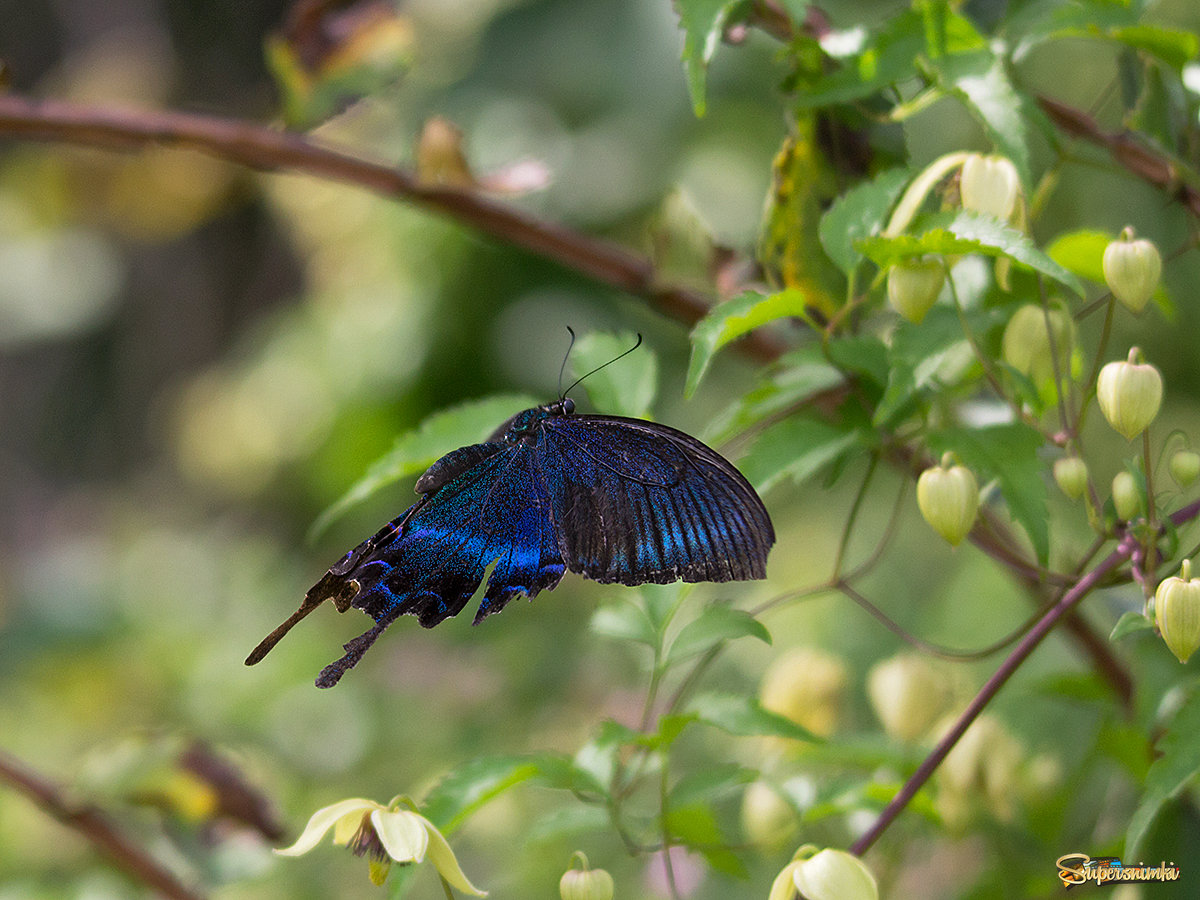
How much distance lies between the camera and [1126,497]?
1.29 feet

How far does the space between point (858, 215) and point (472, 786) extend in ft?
0.94

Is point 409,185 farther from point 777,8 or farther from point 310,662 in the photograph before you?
point 310,662

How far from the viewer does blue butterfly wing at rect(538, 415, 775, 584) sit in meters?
0.38

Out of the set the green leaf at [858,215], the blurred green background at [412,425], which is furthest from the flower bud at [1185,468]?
the blurred green background at [412,425]

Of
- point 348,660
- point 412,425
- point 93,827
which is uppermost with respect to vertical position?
point 348,660

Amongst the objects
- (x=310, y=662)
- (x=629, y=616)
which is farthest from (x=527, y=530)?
(x=310, y=662)

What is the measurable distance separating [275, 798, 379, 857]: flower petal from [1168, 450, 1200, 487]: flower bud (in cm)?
34

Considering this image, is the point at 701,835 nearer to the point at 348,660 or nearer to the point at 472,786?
the point at 472,786

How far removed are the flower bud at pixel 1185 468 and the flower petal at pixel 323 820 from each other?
34 cm

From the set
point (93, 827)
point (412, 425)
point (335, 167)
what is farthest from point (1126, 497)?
point (412, 425)

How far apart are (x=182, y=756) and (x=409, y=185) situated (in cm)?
36

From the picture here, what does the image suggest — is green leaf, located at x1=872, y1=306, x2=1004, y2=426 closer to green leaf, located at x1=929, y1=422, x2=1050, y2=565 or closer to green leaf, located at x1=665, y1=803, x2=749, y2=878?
green leaf, located at x1=929, y1=422, x2=1050, y2=565

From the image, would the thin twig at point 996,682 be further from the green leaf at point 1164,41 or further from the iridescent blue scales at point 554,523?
the green leaf at point 1164,41

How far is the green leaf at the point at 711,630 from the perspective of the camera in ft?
1.43
